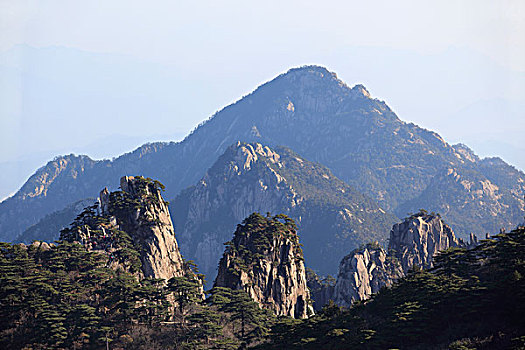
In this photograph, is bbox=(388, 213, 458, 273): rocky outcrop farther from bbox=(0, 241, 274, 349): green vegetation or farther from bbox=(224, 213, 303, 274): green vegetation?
bbox=(0, 241, 274, 349): green vegetation

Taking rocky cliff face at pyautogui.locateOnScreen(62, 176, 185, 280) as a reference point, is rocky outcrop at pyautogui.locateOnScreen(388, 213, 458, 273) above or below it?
above

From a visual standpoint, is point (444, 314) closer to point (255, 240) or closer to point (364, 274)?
point (255, 240)

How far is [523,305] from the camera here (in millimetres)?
60125

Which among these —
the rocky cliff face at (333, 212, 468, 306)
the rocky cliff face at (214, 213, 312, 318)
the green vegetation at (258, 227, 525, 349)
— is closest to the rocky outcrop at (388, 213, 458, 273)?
the rocky cliff face at (333, 212, 468, 306)

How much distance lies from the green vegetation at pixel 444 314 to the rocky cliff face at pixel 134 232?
39150 mm

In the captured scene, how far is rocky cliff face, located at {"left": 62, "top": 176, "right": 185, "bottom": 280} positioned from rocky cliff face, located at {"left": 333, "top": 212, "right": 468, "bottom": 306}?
58527 mm

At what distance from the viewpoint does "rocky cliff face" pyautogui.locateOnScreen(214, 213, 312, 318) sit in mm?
111188

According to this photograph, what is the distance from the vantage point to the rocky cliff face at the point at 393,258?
160 meters

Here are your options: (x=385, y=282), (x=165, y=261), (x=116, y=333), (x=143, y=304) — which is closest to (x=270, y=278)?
(x=165, y=261)

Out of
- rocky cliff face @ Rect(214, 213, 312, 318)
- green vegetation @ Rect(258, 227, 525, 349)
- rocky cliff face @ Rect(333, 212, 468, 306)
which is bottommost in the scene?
green vegetation @ Rect(258, 227, 525, 349)

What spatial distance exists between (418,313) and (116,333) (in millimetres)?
46573

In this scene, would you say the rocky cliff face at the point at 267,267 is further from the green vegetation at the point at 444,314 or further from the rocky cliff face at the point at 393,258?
the rocky cliff face at the point at 393,258

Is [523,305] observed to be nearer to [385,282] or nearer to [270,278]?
[270,278]

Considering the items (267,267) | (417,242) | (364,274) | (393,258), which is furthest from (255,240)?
(417,242)
